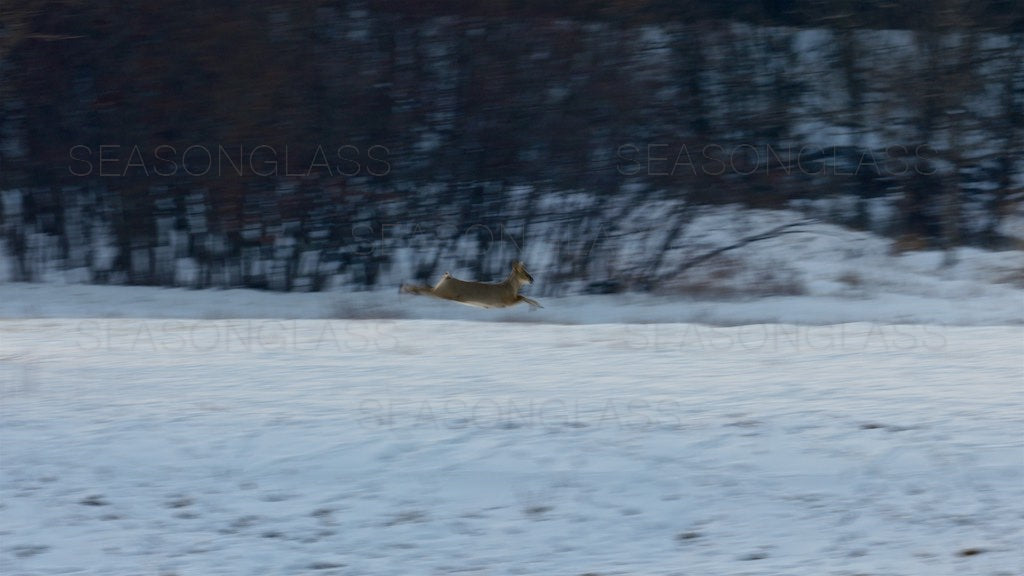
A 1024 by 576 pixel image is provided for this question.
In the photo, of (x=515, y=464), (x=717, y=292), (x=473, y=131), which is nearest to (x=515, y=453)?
(x=515, y=464)

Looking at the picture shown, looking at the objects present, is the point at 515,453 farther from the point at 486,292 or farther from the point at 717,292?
the point at 717,292

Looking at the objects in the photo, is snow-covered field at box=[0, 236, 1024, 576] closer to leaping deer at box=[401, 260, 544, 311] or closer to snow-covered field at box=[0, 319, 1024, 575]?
snow-covered field at box=[0, 319, 1024, 575]

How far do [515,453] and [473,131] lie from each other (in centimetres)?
706

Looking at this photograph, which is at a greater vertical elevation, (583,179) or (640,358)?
(583,179)

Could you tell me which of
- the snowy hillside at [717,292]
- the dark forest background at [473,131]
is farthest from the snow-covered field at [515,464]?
the dark forest background at [473,131]

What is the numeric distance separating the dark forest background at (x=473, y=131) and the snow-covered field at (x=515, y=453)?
3518mm

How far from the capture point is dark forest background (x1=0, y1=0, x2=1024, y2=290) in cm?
1347

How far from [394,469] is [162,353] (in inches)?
139

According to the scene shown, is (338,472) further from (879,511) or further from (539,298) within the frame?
(539,298)

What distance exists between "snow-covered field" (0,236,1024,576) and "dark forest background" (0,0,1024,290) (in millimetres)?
3518

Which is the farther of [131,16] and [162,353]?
[131,16]

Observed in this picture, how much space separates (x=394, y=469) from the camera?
6.89 meters

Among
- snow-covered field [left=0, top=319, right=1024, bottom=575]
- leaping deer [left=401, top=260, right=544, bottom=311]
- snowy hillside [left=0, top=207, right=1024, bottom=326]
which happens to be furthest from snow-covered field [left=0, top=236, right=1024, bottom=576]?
snowy hillside [left=0, top=207, right=1024, bottom=326]

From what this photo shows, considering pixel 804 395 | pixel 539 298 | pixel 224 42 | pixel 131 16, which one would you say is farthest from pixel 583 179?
Result: pixel 804 395
